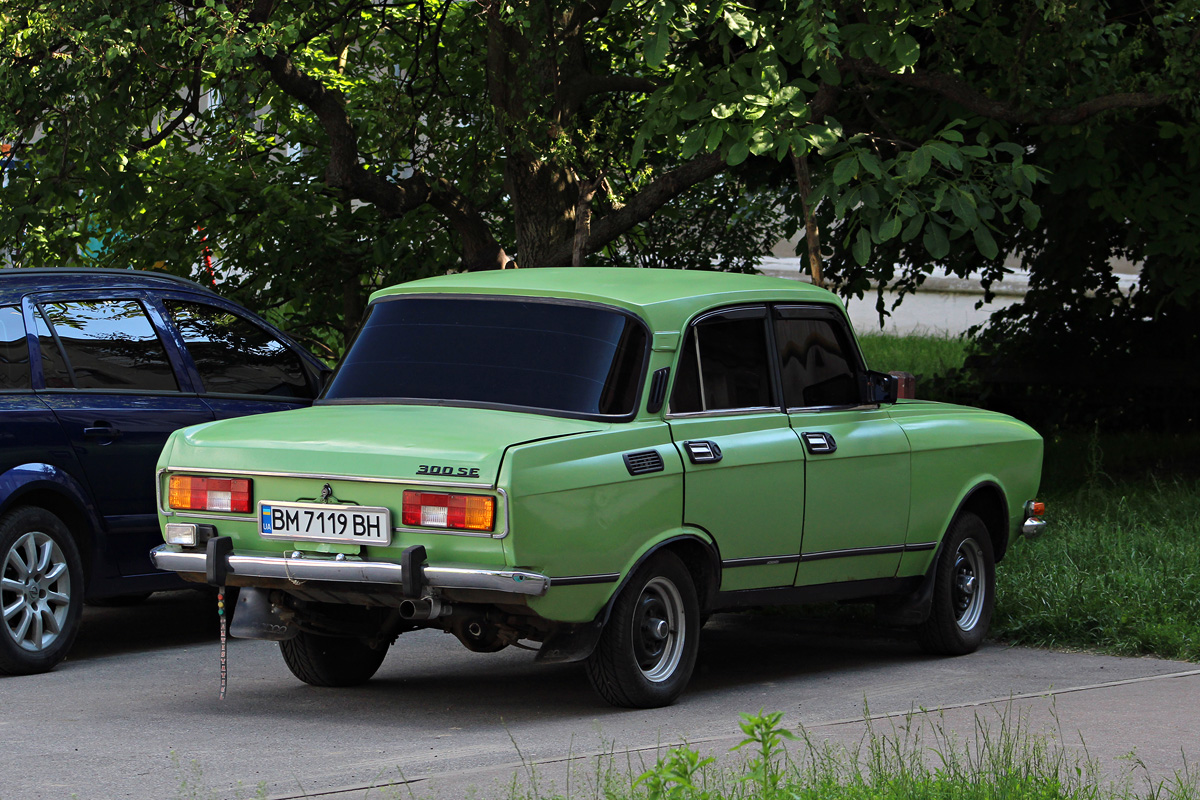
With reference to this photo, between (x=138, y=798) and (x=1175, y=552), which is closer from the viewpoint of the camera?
(x=138, y=798)

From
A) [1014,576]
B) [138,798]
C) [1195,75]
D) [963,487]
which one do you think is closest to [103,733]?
[138,798]

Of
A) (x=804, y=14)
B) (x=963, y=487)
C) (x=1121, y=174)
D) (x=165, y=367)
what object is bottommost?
(x=963, y=487)

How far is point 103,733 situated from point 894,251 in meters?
10.2

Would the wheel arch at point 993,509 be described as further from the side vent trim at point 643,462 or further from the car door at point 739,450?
the side vent trim at point 643,462

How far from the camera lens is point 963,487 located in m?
8.64

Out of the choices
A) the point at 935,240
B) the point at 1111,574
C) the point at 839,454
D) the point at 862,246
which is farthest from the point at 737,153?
the point at 1111,574

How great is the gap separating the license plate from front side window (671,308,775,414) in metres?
1.42

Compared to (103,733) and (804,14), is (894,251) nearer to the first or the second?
(804,14)

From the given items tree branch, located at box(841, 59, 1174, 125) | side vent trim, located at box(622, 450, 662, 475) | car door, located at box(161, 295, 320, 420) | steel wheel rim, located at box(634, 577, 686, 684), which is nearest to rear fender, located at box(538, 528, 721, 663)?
steel wheel rim, located at box(634, 577, 686, 684)

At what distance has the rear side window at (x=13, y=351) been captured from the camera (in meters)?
8.07

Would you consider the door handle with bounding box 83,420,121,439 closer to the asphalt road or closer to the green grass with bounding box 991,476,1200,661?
the asphalt road

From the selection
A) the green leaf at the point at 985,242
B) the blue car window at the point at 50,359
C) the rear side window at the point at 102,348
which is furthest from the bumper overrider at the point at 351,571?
the green leaf at the point at 985,242

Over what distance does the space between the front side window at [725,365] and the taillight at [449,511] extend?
48.3 inches

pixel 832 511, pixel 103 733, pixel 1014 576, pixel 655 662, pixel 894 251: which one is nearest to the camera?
pixel 103 733
